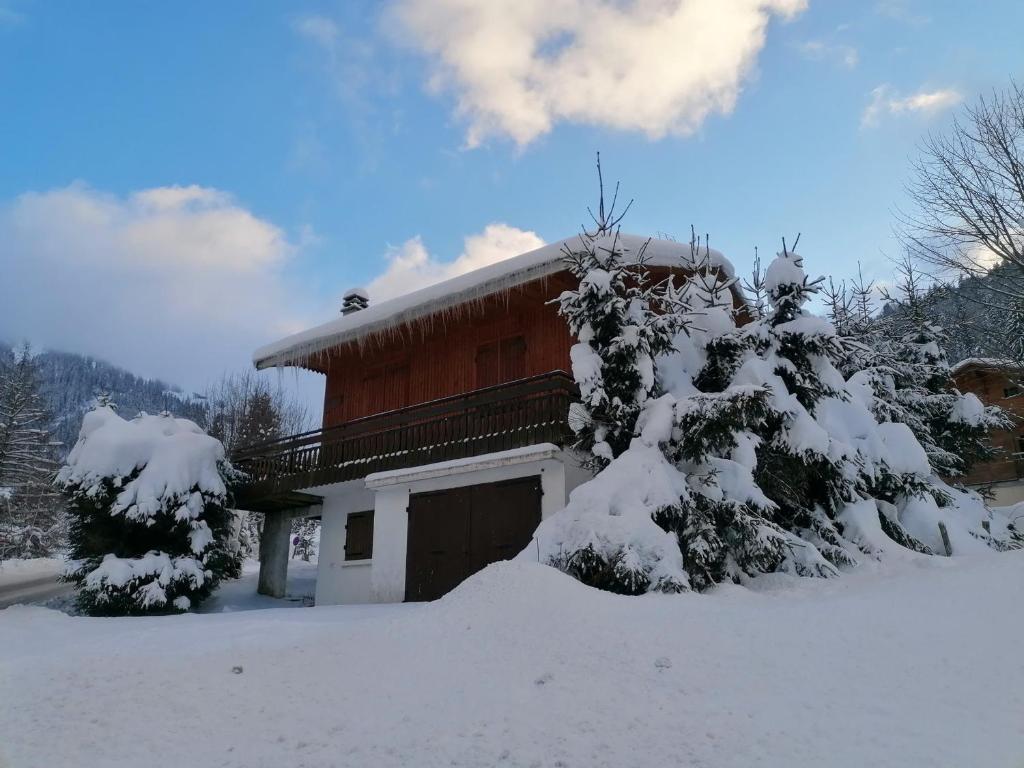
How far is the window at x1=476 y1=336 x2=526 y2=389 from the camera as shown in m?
13.9

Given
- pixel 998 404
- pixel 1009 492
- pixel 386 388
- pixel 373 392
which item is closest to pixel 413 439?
pixel 386 388

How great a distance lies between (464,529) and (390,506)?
1930 mm

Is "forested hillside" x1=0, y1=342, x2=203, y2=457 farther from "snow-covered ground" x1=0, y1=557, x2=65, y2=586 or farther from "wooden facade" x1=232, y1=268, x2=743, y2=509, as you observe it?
"wooden facade" x1=232, y1=268, x2=743, y2=509

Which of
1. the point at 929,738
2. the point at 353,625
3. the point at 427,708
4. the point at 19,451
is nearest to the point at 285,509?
the point at 353,625

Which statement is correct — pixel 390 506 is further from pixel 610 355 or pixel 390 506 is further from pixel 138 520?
pixel 610 355

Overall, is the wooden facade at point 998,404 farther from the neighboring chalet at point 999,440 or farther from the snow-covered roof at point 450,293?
the snow-covered roof at point 450,293

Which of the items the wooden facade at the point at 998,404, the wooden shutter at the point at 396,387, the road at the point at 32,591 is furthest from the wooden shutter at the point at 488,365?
the wooden facade at the point at 998,404

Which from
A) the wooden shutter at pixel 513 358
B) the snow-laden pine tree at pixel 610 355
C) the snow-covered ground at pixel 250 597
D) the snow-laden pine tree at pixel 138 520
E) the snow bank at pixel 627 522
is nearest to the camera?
the snow bank at pixel 627 522

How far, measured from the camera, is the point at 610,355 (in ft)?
31.5

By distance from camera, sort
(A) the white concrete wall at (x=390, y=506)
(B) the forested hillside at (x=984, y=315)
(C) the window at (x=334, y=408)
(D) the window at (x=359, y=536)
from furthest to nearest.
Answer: (C) the window at (x=334, y=408)
(D) the window at (x=359, y=536)
(B) the forested hillside at (x=984, y=315)
(A) the white concrete wall at (x=390, y=506)

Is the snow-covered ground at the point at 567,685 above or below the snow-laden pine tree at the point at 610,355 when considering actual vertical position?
below

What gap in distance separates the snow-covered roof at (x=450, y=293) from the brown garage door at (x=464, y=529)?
3.67m

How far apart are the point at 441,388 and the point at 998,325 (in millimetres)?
13231

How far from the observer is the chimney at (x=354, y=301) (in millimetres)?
20141
